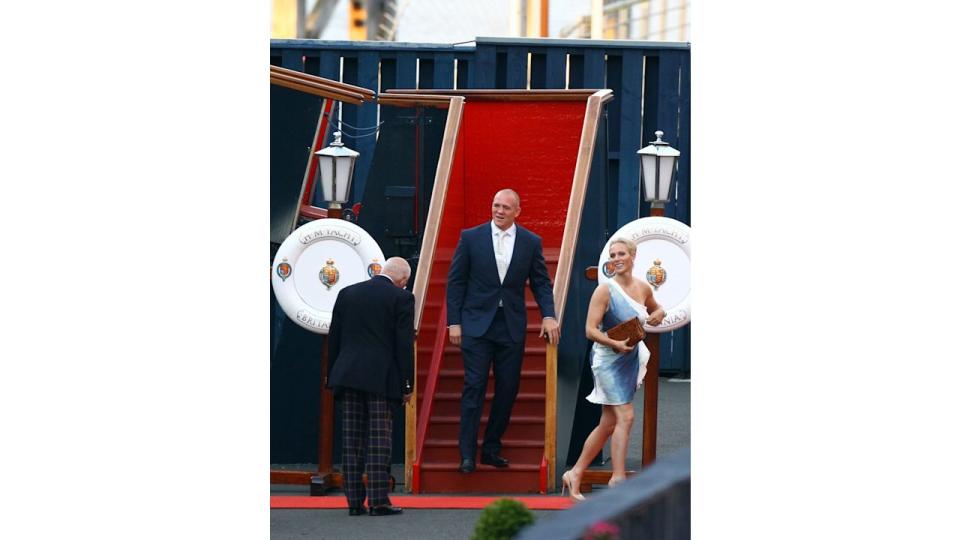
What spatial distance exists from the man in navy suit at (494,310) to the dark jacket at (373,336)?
0.87 meters

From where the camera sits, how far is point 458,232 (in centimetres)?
1175

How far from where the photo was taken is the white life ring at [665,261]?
10.0 metres

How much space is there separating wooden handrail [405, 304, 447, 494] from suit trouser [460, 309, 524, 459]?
38 cm

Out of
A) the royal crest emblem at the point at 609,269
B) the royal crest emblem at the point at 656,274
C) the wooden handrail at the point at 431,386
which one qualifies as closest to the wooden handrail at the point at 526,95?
the wooden handrail at the point at 431,386

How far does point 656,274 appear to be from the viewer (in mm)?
10039

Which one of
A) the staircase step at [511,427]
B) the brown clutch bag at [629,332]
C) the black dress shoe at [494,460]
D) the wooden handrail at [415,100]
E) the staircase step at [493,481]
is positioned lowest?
the staircase step at [493,481]

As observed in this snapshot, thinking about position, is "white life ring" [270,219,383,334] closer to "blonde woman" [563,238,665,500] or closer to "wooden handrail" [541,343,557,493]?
"wooden handrail" [541,343,557,493]

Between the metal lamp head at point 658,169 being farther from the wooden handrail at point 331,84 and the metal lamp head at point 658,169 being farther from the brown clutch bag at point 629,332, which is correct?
the brown clutch bag at point 629,332

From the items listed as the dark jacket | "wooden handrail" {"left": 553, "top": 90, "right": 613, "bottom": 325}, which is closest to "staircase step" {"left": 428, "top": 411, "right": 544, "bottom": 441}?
"wooden handrail" {"left": 553, "top": 90, "right": 613, "bottom": 325}

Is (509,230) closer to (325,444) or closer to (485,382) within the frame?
(485,382)

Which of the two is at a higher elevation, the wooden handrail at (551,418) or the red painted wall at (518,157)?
the red painted wall at (518,157)

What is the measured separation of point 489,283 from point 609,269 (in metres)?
0.88
